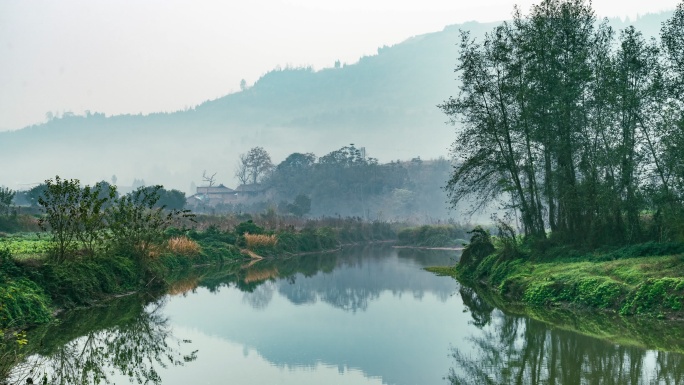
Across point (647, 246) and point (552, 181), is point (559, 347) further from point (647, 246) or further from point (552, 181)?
point (552, 181)

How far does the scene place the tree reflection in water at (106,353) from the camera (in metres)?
14.9

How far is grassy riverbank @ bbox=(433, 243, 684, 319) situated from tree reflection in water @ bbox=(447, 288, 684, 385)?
9.72ft

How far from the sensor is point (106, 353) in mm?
17562

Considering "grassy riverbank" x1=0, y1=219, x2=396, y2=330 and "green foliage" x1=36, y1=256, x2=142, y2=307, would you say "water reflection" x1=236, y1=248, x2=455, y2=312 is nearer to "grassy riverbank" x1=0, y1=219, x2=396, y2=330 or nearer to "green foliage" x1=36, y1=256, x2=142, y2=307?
"grassy riverbank" x1=0, y1=219, x2=396, y2=330

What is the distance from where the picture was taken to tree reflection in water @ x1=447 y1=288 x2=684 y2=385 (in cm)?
1428

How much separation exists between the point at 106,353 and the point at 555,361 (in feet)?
33.6

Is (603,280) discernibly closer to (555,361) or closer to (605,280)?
(605,280)

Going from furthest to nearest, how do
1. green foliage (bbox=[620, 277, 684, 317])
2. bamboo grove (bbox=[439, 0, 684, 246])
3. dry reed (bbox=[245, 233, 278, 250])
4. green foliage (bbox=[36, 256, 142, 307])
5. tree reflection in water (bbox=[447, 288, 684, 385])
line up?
dry reed (bbox=[245, 233, 278, 250])
bamboo grove (bbox=[439, 0, 684, 246])
green foliage (bbox=[36, 256, 142, 307])
green foliage (bbox=[620, 277, 684, 317])
tree reflection in water (bbox=[447, 288, 684, 385])

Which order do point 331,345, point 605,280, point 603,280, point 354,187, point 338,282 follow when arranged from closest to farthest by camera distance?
point 331,345
point 605,280
point 603,280
point 338,282
point 354,187

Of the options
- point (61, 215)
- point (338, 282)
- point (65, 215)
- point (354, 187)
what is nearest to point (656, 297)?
point (61, 215)

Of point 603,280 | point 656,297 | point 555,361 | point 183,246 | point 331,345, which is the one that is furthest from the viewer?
point 183,246

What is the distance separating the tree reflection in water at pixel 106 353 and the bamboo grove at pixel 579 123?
17248mm

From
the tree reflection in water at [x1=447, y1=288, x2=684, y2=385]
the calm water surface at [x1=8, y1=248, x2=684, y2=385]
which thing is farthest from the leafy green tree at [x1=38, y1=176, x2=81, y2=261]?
the tree reflection in water at [x1=447, y1=288, x2=684, y2=385]

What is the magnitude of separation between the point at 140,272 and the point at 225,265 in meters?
17.6
